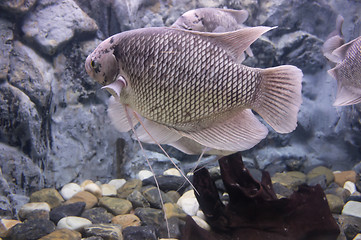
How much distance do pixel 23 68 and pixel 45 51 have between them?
1.42ft

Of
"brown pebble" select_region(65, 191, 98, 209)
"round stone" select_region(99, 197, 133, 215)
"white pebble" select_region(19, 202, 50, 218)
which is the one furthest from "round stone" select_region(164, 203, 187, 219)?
"white pebble" select_region(19, 202, 50, 218)

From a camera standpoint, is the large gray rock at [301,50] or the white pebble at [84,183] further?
the large gray rock at [301,50]

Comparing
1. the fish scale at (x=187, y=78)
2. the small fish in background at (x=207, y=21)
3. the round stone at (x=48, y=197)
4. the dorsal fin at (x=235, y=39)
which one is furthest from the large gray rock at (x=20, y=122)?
the dorsal fin at (x=235, y=39)

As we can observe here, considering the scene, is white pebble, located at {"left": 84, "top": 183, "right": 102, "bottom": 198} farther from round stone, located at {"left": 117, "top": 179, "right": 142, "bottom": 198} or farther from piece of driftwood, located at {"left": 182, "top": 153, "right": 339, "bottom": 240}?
piece of driftwood, located at {"left": 182, "top": 153, "right": 339, "bottom": 240}

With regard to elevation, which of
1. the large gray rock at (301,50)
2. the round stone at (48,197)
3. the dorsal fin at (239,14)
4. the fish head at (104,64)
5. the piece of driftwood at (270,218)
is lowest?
the round stone at (48,197)

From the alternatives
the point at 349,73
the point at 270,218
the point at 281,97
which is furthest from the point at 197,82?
the point at 349,73

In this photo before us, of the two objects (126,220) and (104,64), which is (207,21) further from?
(126,220)

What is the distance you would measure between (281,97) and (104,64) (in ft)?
2.80

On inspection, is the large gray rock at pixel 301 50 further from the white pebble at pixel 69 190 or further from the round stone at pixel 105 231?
the round stone at pixel 105 231

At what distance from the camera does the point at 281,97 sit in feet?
4.03

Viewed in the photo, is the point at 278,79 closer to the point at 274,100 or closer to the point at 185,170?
the point at 274,100

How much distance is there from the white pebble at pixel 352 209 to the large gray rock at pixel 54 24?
13.8 ft

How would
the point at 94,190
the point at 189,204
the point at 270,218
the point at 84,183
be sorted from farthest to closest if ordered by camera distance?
the point at 84,183
the point at 94,190
the point at 189,204
the point at 270,218

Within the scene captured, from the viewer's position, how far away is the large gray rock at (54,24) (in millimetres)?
3688
